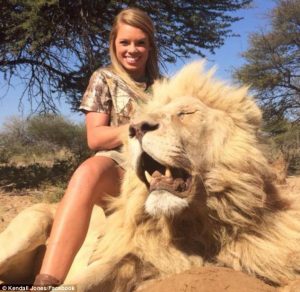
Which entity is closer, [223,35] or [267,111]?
[223,35]

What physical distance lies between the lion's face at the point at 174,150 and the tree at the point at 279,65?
14381 millimetres

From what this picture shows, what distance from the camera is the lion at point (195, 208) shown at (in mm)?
3029

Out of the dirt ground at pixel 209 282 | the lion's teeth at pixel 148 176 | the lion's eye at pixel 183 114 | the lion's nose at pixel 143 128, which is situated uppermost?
the lion's eye at pixel 183 114

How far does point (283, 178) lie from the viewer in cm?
384

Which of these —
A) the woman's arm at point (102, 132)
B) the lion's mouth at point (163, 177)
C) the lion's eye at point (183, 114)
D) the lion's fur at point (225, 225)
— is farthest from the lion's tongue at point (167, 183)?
the woman's arm at point (102, 132)

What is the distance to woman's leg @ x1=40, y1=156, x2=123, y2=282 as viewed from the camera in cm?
325

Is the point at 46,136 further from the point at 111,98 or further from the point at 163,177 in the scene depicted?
Result: the point at 163,177

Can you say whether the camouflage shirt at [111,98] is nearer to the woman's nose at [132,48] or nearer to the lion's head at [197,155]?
the woman's nose at [132,48]

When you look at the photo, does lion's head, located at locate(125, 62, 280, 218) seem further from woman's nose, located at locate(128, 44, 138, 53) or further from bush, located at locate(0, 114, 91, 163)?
bush, located at locate(0, 114, 91, 163)

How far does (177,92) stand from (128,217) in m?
0.91

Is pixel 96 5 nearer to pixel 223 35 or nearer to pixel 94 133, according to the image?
pixel 223 35

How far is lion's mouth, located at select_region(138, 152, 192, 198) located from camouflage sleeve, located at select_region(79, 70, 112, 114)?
1.16 metres

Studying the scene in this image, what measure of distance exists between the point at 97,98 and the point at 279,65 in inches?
568

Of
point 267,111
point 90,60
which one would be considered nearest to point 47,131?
point 267,111
